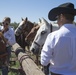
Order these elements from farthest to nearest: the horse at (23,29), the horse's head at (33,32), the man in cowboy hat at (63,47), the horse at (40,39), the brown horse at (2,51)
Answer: the horse at (23,29), the horse's head at (33,32), the brown horse at (2,51), the horse at (40,39), the man in cowboy hat at (63,47)

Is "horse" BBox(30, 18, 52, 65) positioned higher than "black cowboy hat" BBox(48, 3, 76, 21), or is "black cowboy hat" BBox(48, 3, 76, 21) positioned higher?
"black cowboy hat" BBox(48, 3, 76, 21)

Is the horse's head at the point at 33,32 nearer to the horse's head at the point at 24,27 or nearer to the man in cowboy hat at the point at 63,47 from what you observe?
the horse's head at the point at 24,27

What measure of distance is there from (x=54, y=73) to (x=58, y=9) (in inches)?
30.3

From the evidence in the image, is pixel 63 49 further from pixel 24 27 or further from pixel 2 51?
pixel 24 27

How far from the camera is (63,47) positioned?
3.35 m

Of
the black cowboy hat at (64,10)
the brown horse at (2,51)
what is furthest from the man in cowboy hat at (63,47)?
the brown horse at (2,51)

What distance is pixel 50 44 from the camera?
3.35m

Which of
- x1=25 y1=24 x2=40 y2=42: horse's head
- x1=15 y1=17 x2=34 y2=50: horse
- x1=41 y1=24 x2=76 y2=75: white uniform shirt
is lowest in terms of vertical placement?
x1=15 y1=17 x2=34 y2=50: horse

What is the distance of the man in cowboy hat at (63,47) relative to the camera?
3.34 metres

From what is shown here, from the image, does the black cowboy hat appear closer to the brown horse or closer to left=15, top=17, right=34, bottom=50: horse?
the brown horse

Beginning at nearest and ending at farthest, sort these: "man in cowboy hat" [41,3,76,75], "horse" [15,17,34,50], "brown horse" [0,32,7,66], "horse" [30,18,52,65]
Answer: "man in cowboy hat" [41,3,76,75] < "horse" [30,18,52,65] < "brown horse" [0,32,7,66] < "horse" [15,17,34,50]

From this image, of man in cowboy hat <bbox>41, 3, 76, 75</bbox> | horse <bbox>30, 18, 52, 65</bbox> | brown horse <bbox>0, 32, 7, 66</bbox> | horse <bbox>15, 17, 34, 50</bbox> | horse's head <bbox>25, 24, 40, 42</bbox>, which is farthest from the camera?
horse <bbox>15, 17, 34, 50</bbox>

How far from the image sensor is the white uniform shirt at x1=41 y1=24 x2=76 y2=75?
3.34 m

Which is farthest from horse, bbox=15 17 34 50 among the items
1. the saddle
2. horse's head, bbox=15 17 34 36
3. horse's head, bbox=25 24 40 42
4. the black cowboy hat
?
the black cowboy hat
